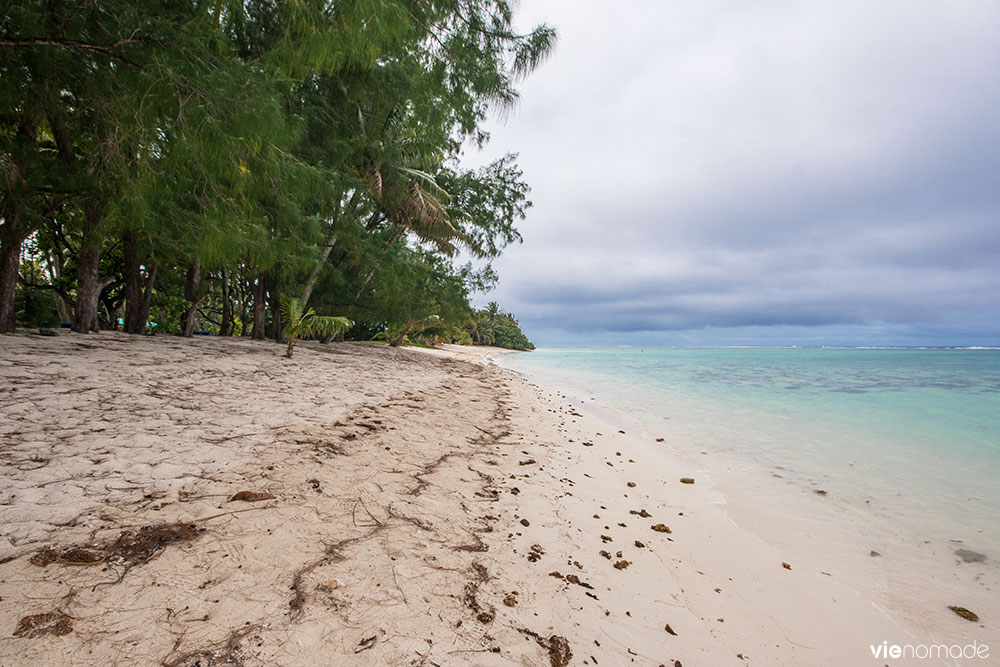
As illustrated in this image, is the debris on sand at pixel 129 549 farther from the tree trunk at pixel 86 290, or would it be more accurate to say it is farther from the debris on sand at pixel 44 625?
the tree trunk at pixel 86 290

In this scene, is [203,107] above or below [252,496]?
above

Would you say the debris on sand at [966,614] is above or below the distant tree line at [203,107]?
below

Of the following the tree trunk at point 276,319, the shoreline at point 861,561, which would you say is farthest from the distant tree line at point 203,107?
the shoreline at point 861,561

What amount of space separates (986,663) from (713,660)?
54.6 inches

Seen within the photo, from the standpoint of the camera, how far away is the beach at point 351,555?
4.33 ft

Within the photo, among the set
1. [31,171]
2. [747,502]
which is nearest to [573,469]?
[747,502]

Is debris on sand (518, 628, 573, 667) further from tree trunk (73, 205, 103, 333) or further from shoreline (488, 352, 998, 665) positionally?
tree trunk (73, 205, 103, 333)

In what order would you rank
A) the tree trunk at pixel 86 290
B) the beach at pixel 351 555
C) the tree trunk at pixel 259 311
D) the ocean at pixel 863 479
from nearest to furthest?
the beach at pixel 351 555 < the ocean at pixel 863 479 < the tree trunk at pixel 86 290 < the tree trunk at pixel 259 311

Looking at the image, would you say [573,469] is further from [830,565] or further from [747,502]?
[830,565]

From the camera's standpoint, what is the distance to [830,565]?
2.53 m

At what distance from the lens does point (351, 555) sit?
5.86ft

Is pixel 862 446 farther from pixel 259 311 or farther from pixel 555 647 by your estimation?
pixel 259 311

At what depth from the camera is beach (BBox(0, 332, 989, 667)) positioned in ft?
4.33

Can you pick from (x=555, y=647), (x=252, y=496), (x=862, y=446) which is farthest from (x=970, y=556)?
(x=252, y=496)
